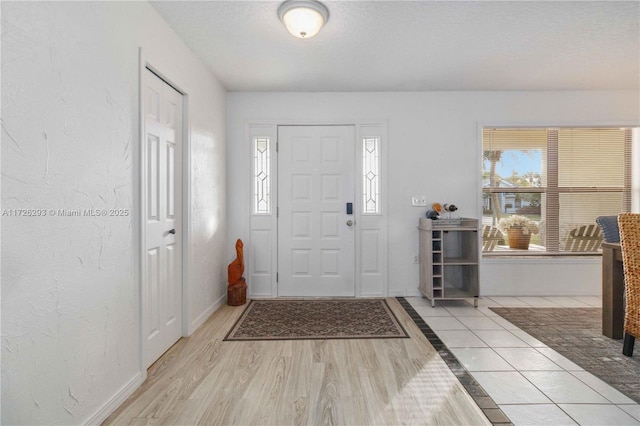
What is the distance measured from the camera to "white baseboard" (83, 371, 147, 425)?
161 cm

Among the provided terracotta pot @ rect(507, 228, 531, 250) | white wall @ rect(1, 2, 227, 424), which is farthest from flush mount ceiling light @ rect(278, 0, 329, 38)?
terracotta pot @ rect(507, 228, 531, 250)

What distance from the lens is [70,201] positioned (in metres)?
1.46

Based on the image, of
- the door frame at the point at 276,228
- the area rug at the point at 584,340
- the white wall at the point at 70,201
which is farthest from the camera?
the door frame at the point at 276,228

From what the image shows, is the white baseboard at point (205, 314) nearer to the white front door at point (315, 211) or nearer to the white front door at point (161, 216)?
the white front door at point (161, 216)

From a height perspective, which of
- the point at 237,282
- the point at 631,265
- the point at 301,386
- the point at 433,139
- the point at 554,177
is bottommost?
the point at 301,386

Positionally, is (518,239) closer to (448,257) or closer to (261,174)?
(448,257)

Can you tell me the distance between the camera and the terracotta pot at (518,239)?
13.3 ft

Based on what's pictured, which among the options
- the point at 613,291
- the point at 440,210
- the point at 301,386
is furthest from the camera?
the point at 440,210

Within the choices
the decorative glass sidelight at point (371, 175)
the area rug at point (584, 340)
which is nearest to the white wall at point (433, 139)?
the decorative glass sidelight at point (371, 175)

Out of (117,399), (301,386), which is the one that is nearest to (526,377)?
(301,386)

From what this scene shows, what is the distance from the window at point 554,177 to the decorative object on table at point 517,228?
0.08 feet

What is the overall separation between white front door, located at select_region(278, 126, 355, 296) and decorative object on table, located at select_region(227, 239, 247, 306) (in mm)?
486

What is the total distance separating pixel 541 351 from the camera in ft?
7.89

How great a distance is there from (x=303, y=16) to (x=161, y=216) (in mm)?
1742
